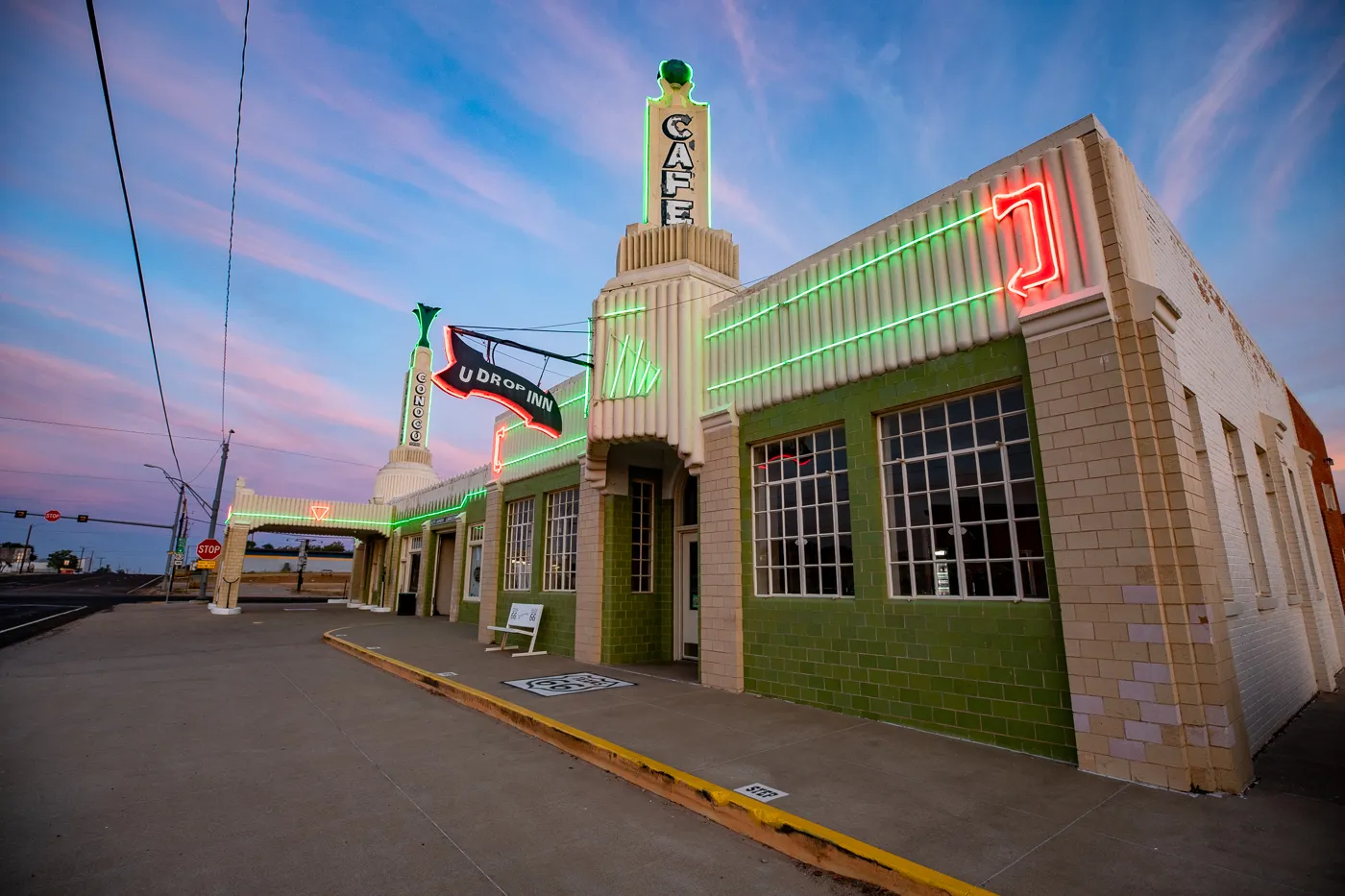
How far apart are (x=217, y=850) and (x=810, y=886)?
→ 3.64 m

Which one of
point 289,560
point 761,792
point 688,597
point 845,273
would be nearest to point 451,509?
point 688,597

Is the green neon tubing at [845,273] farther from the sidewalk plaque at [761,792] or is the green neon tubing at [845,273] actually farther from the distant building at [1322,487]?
the distant building at [1322,487]

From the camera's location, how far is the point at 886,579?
6.82m

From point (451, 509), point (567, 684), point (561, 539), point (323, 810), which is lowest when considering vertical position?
point (323, 810)

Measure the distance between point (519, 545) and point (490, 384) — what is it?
5.61 m

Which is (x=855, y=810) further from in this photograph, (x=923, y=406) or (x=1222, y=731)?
(x=923, y=406)

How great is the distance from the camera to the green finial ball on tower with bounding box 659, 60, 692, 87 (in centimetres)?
1267

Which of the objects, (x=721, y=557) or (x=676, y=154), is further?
(x=676, y=154)

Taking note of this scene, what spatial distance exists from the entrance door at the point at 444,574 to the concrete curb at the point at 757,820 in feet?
61.6

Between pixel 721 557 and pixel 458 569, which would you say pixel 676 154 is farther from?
pixel 458 569

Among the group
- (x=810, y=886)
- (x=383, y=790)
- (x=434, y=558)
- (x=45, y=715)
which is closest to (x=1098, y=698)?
(x=810, y=886)

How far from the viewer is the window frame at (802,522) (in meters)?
7.51

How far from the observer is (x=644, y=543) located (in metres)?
12.2

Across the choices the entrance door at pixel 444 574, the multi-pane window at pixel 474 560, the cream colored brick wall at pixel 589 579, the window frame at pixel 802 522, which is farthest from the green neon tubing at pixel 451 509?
the window frame at pixel 802 522
